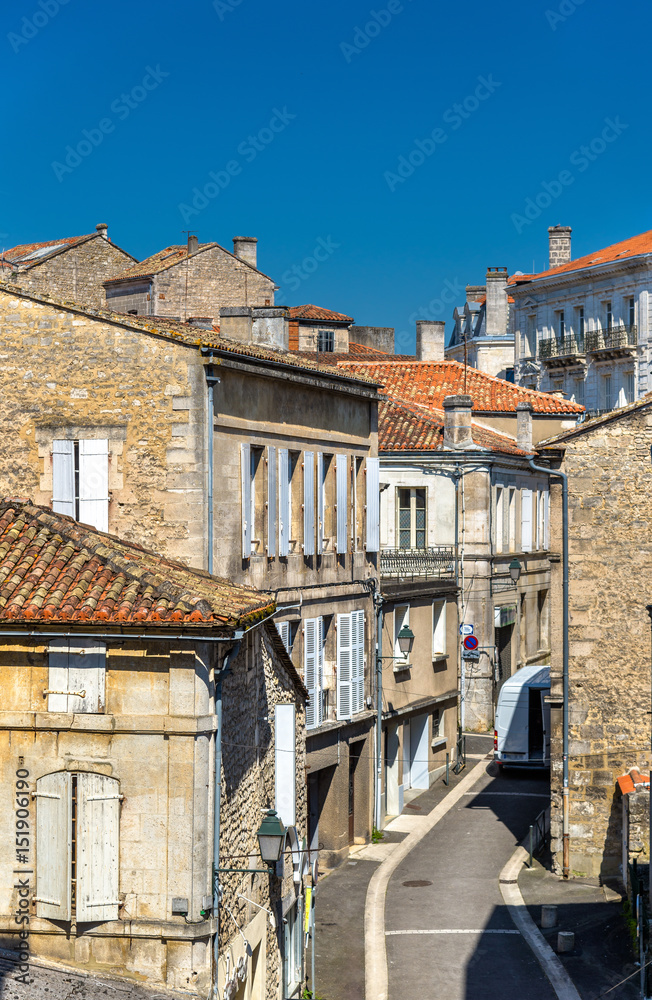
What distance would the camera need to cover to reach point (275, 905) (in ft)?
53.3

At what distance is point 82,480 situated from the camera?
19.2m

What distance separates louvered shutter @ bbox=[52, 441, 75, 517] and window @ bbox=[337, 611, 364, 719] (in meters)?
7.94

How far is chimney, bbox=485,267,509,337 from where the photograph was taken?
222ft

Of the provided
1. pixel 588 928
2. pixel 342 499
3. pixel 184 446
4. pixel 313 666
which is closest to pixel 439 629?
pixel 342 499

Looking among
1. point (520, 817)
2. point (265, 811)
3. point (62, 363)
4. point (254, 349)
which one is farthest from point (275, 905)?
point (520, 817)

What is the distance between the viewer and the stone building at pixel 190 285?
43281 mm

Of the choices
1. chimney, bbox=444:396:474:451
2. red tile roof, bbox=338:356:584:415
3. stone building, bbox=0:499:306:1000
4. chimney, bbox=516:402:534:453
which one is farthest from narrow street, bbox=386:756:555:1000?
red tile roof, bbox=338:356:584:415

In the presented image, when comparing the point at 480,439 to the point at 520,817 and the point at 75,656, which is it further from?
the point at 75,656

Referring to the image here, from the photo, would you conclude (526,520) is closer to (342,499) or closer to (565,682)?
(342,499)

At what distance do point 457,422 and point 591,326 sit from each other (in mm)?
24450

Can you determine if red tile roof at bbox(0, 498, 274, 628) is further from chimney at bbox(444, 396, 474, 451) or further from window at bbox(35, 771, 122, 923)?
chimney at bbox(444, 396, 474, 451)

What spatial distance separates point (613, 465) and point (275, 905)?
1116 cm

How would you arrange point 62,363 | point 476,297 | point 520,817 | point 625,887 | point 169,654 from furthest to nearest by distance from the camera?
point 476,297, point 520,817, point 625,887, point 62,363, point 169,654

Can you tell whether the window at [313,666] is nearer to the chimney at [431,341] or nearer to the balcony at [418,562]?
the balcony at [418,562]
